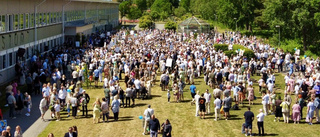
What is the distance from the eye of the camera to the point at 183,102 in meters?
25.4

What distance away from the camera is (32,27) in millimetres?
36844

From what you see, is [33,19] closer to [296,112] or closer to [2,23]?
[2,23]

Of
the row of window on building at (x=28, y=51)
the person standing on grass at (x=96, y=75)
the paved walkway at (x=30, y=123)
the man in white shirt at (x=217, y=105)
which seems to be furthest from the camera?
the row of window on building at (x=28, y=51)

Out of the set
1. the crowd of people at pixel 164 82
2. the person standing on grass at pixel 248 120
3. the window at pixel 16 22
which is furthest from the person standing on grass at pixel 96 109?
the window at pixel 16 22

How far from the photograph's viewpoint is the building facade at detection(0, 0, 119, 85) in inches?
1194

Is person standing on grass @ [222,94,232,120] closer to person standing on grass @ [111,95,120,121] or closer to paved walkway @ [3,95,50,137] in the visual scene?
person standing on grass @ [111,95,120,121]

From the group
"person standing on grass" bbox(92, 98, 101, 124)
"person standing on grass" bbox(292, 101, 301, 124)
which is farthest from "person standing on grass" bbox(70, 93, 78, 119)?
"person standing on grass" bbox(292, 101, 301, 124)

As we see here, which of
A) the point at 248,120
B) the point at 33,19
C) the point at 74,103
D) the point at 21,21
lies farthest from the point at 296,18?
the point at 74,103

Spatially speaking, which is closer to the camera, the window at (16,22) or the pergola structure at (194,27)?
the window at (16,22)

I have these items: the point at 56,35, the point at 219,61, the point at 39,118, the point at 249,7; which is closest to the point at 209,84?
the point at 219,61

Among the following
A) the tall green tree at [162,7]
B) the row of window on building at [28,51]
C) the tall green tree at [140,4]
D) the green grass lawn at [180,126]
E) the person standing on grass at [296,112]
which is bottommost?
the green grass lawn at [180,126]

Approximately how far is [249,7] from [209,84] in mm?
51586

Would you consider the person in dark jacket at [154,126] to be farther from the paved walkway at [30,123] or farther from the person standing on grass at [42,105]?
the person standing on grass at [42,105]

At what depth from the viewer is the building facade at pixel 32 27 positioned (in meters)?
30.3
